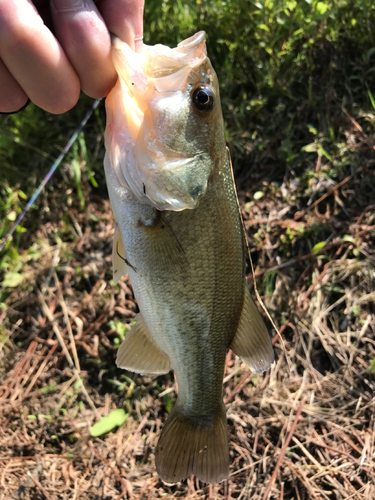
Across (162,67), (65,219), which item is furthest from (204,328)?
(65,219)

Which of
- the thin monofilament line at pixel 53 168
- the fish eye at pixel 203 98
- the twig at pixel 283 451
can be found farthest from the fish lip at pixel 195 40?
the twig at pixel 283 451

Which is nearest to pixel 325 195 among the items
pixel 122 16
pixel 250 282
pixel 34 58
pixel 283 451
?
pixel 250 282

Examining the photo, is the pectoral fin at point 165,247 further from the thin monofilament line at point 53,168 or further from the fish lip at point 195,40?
the thin monofilament line at point 53,168

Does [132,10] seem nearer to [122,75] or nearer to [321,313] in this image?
[122,75]

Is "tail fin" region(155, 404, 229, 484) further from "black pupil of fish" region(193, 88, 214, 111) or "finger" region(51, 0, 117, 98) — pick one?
"finger" region(51, 0, 117, 98)

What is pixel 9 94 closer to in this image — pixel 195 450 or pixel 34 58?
pixel 34 58

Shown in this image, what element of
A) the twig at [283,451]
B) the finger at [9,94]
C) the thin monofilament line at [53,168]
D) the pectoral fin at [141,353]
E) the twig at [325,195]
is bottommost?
the twig at [283,451]

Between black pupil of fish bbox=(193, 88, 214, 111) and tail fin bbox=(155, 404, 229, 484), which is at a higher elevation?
black pupil of fish bbox=(193, 88, 214, 111)

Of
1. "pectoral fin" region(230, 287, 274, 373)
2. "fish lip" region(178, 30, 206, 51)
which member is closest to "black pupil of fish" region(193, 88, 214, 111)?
"fish lip" region(178, 30, 206, 51)
